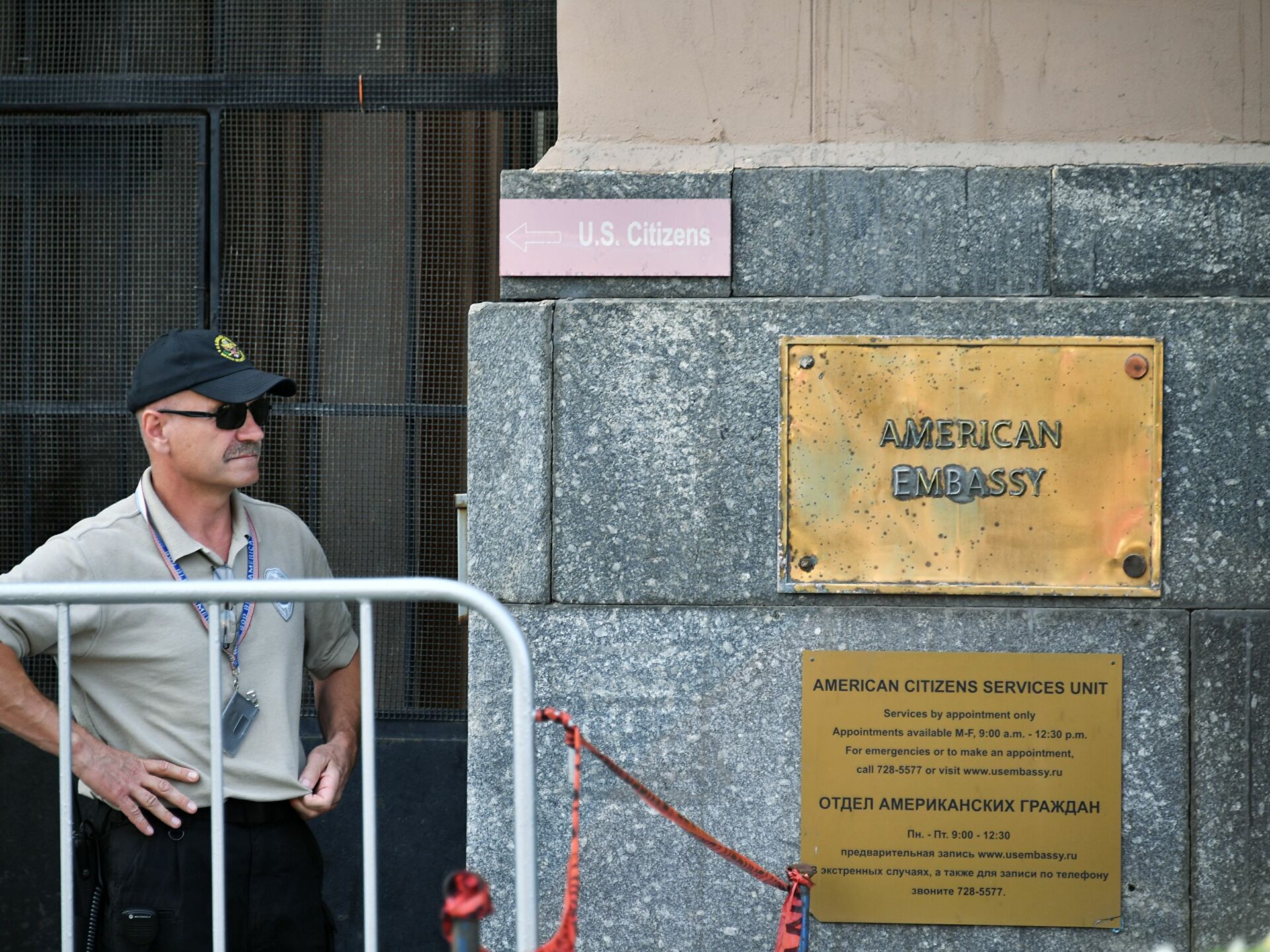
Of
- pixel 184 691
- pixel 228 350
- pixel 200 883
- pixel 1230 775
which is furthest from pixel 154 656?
pixel 1230 775

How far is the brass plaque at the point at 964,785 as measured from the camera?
3.46 m

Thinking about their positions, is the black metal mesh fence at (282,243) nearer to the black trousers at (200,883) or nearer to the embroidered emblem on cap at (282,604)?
the embroidered emblem on cap at (282,604)

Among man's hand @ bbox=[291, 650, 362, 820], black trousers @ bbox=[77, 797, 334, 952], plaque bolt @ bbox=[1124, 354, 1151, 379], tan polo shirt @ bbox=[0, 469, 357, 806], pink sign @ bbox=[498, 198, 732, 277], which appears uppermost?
pink sign @ bbox=[498, 198, 732, 277]

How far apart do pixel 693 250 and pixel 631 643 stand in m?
1.10

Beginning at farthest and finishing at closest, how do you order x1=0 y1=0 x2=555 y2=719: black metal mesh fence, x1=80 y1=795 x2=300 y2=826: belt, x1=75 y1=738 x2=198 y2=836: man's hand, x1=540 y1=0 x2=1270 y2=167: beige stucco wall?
x1=0 y1=0 x2=555 y2=719: black metal mesh fence, x1=540 y1=0 x2=1270 y2=167: beige stucco wall, x1=80 y1=795 x2=300 y2=826: belt, x1=75 y1=738 x2=198 y2=836: man's hand

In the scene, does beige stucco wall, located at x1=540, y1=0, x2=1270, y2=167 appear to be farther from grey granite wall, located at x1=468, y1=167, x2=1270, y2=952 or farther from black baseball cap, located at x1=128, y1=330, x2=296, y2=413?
black baseball cap, located at x1=128, y1=330, x2=296, y2=413

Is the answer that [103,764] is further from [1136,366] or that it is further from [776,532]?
[1136,366]

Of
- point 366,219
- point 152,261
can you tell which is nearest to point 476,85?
point 366,219

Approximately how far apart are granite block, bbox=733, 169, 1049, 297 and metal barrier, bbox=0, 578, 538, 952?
153cm

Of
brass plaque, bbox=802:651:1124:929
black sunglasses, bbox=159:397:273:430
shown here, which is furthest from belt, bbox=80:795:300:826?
brass plaque, bbox=802:651:1124:929

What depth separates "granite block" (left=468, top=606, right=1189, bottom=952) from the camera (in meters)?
3.46

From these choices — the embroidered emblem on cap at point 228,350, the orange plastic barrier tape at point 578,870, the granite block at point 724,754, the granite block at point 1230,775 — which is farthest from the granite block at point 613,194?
the granite block at point 1230,775

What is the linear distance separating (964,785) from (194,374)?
2307 millimetres

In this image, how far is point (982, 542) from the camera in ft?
11.4
